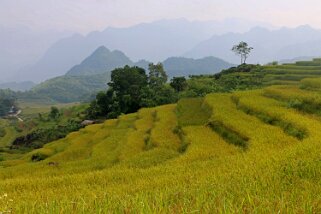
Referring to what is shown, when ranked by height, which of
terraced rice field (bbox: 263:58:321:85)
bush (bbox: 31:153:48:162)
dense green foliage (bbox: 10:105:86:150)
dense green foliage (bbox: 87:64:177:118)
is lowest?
dense green foliage (bbox: 10:105:86:150)

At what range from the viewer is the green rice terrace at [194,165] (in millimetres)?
5863

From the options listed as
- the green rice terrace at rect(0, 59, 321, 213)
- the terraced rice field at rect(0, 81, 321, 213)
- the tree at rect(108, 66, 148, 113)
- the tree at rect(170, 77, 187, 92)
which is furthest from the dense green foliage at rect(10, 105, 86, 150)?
the green rice terrace at rect(0, 59, 321, 213)

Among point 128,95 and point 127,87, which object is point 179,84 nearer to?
point 127,87

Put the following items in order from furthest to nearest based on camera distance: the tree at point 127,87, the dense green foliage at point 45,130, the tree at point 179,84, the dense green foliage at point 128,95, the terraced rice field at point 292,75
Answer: the tree at point 179,84 → the tree at point 127,87 → the dense green foliage at point 128,95 → the dense green foliage at point 45,130 → the terraced rice field at point 292,75

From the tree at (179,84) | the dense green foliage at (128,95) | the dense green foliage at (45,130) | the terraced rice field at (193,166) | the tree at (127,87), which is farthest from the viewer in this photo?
the tree at (179,84)

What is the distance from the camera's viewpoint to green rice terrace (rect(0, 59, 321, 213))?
19.2 feet

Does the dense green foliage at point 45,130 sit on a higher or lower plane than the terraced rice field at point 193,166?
lower

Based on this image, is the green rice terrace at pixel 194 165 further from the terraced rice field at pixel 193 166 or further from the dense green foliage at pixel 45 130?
the dense green foliage at pixel 45 130

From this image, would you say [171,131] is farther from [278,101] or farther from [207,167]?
[207,167]

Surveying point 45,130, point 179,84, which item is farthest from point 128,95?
point 45,130

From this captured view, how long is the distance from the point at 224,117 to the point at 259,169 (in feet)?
36.1

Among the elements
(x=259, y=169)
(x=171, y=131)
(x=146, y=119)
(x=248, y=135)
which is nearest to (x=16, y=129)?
(x=146, y=119)

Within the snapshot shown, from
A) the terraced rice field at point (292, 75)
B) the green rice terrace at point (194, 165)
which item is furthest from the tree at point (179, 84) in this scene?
the green rice terrace at point (194, 165)

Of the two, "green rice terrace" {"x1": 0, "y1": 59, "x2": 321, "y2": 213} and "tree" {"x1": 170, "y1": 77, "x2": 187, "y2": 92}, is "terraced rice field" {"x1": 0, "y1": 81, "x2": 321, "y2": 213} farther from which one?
"tree" {"x1": 170, "y1": 77, "x2": 187, "y2": 92}
